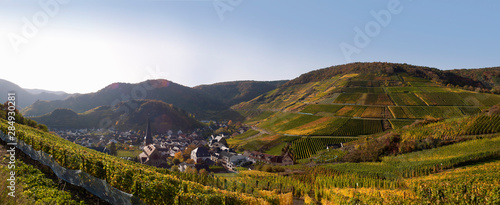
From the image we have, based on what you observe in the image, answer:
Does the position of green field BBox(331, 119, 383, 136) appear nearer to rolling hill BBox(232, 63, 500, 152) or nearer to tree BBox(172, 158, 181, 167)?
rolling hill BBox(232, 63, 500, 152)

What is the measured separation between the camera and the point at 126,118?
139125 mm

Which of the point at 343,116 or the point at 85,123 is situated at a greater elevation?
the point at 343,116

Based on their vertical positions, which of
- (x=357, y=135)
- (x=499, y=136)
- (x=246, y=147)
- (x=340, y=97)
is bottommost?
(x=246, y=147)

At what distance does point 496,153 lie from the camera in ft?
112

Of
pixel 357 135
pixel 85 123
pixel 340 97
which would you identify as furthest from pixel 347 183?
pixel 85 123

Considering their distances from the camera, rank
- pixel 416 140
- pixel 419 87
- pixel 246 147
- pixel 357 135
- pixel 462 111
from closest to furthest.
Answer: pixel 416 140 < pixel 357 135 < pixel 462 111 < pixel 246 147 < pixel 419 87

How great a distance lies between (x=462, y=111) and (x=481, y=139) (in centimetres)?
5416

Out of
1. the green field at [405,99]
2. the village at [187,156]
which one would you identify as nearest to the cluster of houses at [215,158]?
the village at [187,156]

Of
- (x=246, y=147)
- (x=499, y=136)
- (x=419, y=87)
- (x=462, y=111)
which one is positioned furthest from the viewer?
(x=419, y=87)

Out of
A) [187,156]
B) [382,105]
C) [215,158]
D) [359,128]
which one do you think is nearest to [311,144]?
[359,128]

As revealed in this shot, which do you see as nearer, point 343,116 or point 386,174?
point 386,174

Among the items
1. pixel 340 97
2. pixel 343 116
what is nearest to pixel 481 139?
pixel 343 116

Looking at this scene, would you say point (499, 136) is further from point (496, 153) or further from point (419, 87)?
point (419, 87)

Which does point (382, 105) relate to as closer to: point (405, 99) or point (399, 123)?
point (405, 99)
